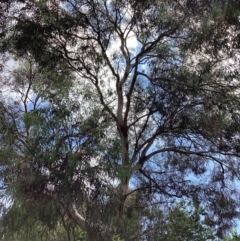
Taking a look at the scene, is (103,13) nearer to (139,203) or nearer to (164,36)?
(164,36)

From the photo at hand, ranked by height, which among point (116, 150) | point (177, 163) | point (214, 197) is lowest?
point (116, 150)

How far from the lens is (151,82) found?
1018 cm

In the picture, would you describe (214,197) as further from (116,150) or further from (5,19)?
(5,19)

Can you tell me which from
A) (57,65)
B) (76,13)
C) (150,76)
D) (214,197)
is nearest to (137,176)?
(214,197)

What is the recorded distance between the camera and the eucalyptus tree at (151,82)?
8383 mm

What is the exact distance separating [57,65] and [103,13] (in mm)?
1436

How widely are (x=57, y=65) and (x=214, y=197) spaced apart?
491cm

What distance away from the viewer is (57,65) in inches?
394

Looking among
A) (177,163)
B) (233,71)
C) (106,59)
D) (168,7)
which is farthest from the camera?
(177,163)

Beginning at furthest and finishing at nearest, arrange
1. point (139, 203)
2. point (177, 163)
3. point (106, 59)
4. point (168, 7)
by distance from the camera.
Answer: point (177, 163)
point (139, 203)
point (106, 59)
point (168, 7)

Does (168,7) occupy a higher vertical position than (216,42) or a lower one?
higher

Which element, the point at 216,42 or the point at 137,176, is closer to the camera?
the point at 216,42

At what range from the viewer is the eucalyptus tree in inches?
330

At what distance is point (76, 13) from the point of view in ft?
31.4
